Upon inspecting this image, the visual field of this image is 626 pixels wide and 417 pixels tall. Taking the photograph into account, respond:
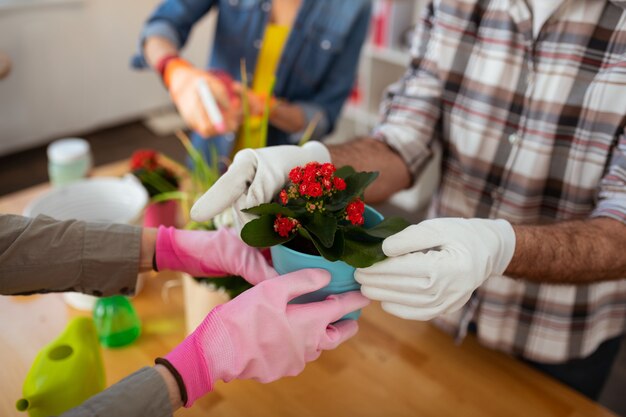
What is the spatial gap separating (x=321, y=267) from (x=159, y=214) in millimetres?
641

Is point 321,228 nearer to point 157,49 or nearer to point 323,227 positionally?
point 323,227

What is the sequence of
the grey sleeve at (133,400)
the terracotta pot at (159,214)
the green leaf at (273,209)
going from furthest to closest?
the terracotta pot at (159,214) < the green leaf at (273,209) < the grey sleeve at (133,400)

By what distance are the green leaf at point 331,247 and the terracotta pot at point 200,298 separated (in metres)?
0.28

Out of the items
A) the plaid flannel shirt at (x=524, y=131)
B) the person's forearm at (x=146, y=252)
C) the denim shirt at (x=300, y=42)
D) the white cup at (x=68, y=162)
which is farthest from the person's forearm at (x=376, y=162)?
the white cup at (x=68, y=162)

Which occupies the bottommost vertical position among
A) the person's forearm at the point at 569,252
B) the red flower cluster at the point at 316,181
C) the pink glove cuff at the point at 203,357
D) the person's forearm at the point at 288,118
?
the pink glove cuff at the point at 203,357

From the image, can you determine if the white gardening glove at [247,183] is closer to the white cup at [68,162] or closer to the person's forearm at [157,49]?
the white cup at [68,162]

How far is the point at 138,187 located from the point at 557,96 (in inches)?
34.2

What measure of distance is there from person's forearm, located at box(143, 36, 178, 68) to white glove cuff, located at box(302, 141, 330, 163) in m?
0.81

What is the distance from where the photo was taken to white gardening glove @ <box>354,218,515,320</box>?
0.71 m

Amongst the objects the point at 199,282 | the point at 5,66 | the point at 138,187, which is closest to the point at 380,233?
the point at 199,282

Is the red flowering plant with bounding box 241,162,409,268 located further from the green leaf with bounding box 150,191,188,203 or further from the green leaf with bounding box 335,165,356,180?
the green leaf with bounding box 150,191,188,203

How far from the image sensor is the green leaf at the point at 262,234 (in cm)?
69

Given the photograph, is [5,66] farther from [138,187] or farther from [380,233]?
[380,233]

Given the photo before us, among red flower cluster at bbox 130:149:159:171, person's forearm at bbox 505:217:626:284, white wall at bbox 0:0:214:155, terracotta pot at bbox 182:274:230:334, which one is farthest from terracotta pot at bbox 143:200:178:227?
white wall at bbox 0:0:214:155
